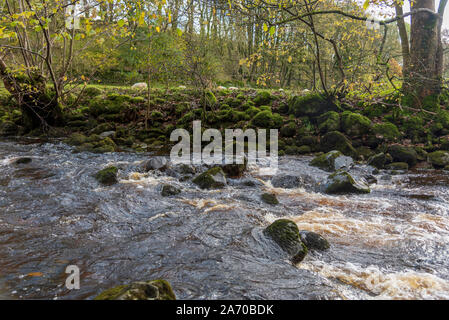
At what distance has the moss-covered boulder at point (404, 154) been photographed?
8.38 metres


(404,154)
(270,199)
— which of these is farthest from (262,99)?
(270,199)

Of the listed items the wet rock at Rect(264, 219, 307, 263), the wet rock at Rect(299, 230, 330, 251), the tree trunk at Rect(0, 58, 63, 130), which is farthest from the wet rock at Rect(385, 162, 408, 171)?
the tree trunk at Rect(0, 58, 63, 130)

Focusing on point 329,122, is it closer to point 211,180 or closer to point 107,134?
point 211,180

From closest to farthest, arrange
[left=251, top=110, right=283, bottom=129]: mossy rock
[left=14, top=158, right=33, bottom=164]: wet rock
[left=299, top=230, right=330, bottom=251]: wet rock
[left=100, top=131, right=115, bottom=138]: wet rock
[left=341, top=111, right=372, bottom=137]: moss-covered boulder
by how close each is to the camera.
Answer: [left=299, top=230, right=330, bottom=251]: wet rock → [left=14, top=158, right=33, bottom=164]: wet rock → [left=341, top=111, right=372, bottom=137]: moss-covered boulder → [left=251, top=110, right=283, bottom=129]: mossy rock → [left=100, top=131, right=115, bottom=138]: wet rock

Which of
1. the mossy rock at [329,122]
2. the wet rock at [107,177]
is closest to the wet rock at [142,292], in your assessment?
the wet rock at [107,177]

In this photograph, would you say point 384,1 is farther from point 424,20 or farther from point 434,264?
point 434,264

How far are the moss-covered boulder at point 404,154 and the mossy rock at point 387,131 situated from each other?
77 centimetres

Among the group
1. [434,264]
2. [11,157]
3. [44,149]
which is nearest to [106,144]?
[44,149]

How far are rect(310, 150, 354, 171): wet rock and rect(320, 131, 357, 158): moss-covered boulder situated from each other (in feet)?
3.79

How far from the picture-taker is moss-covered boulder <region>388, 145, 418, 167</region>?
8378mm

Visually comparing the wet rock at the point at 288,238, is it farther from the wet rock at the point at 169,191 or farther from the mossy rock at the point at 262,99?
the mossy rock at the point at 262,99

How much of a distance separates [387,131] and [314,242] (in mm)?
7613

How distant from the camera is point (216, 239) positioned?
3930 mm

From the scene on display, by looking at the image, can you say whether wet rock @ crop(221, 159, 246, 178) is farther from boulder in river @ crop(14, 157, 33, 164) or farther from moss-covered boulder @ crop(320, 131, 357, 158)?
boulder in river @ crop(14, 157, 33, 164)
